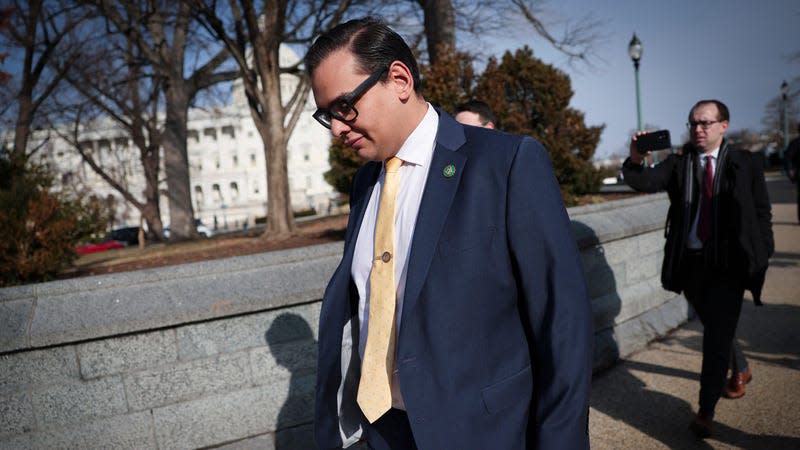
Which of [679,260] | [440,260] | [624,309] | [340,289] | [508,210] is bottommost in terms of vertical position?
[624,309]

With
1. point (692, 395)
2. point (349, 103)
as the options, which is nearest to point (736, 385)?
point (692, 395)

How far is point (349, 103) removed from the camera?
71.0 inches

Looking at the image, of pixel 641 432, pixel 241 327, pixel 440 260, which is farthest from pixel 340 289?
pixel 641 432

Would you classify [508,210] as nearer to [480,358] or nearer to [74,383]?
[480,358]

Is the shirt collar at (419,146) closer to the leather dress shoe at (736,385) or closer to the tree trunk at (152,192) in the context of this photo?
the leather dress shoe at (736,385)

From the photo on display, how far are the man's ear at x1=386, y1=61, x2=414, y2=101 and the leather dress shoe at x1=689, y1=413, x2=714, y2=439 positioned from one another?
3.12m

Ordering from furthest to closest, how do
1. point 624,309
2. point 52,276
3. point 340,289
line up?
point 52,276, point 624,309, point 340,289

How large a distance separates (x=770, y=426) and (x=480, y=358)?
3.12 m

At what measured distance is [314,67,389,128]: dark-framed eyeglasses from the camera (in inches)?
70.3

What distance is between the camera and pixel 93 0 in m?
9.77

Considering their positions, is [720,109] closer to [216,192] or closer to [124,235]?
[124,235]

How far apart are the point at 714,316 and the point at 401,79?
120 inches

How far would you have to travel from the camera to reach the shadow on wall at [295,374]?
3516 millimetres

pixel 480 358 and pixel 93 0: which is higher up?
pixel 93 0
